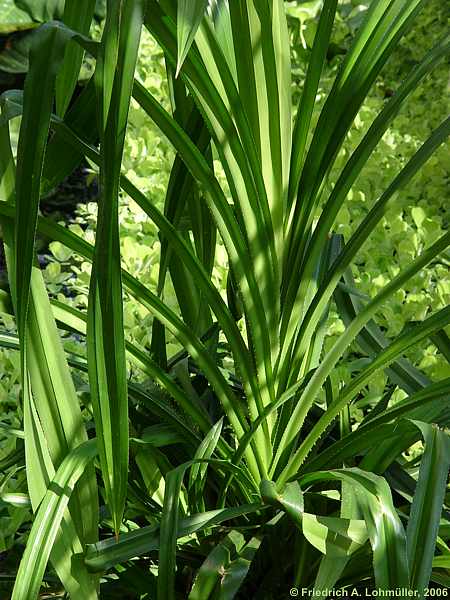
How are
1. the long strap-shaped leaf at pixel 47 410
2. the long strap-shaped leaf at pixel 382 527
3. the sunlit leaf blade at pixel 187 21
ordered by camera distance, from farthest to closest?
the long strap-shaped leaf at pixel 47 410, the long strap-shaped leaf at pixel 382 527, the sunlit leaf blade at pixel 187 21

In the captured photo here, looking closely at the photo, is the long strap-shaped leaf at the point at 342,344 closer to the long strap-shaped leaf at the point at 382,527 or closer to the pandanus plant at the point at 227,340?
the pandanus plant at the point at 227,340

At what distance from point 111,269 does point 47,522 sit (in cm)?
31

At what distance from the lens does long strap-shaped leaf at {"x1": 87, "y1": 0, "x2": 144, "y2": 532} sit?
80 cm

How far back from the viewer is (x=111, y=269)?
0.87 metres

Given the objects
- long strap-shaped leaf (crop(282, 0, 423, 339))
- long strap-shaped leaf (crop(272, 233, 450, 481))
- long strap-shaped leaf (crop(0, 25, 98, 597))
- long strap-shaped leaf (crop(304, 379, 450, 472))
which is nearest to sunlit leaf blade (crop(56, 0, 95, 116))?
long strap-shaped leaf (crop(0, 25, 98, 597))

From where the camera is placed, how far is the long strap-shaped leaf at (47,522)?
0.92 meters

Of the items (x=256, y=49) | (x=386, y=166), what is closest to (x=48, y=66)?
(x=256, y=49)

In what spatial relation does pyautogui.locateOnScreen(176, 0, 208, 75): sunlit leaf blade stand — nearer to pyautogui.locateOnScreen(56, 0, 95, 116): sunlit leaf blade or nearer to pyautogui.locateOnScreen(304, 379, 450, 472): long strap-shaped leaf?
pyautogui.locateOnScreen(56, 0, 95, 116): sunlit leaf blade

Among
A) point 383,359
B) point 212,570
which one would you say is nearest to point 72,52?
point 383,359

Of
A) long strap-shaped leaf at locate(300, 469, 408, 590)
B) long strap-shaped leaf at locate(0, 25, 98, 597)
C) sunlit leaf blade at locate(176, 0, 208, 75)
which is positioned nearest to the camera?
sunlit leaf blade at locate(176, 0, 208, 75)

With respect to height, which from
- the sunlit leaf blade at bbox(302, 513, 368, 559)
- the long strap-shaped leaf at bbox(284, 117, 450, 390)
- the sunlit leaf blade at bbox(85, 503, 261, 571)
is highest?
the long strap-shaped leaf at bbox(284, 117, 450, 390)

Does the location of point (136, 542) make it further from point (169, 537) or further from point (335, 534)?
point (335, 534)

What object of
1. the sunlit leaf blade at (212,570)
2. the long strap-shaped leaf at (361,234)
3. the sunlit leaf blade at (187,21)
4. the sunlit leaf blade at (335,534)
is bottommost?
the sunlit leaf blade at (212,570)

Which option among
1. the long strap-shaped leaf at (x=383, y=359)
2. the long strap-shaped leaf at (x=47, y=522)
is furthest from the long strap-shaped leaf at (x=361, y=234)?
the long strap-shaped leaf at (x=47, y=522)
